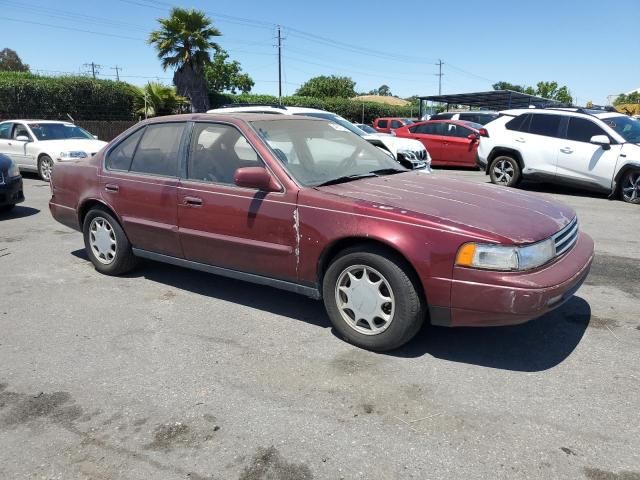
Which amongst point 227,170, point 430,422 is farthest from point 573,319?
point 227,170

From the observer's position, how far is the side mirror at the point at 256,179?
156 inches

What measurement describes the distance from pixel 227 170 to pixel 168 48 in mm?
25947

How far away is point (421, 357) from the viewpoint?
367cm

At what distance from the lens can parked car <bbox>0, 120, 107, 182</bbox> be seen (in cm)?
1238

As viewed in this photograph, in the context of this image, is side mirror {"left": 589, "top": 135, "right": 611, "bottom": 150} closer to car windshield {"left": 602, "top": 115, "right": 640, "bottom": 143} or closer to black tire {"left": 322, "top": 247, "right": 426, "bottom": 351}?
car windshield {"left": 602, "top": 115, "right": 640, "bottom": 143}

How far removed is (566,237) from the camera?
3.79 metres

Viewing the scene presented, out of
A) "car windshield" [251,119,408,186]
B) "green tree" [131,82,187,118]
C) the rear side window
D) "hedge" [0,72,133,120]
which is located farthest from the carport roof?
"car windshield" [251,119,408,186]

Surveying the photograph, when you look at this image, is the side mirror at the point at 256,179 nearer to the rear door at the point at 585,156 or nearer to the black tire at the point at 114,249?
the black tire at the point at 114,249

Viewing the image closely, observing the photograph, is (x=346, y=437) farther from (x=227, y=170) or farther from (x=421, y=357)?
(x=227, y=170)

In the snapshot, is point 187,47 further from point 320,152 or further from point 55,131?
point 320,152

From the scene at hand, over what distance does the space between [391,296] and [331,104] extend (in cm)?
3951

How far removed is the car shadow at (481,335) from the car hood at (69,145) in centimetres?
866

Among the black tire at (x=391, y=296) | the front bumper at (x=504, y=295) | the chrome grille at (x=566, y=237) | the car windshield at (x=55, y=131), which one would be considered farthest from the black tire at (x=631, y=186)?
the car windshield at (x=55, y=131)

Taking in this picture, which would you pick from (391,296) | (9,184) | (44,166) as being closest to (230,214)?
(391,296)
